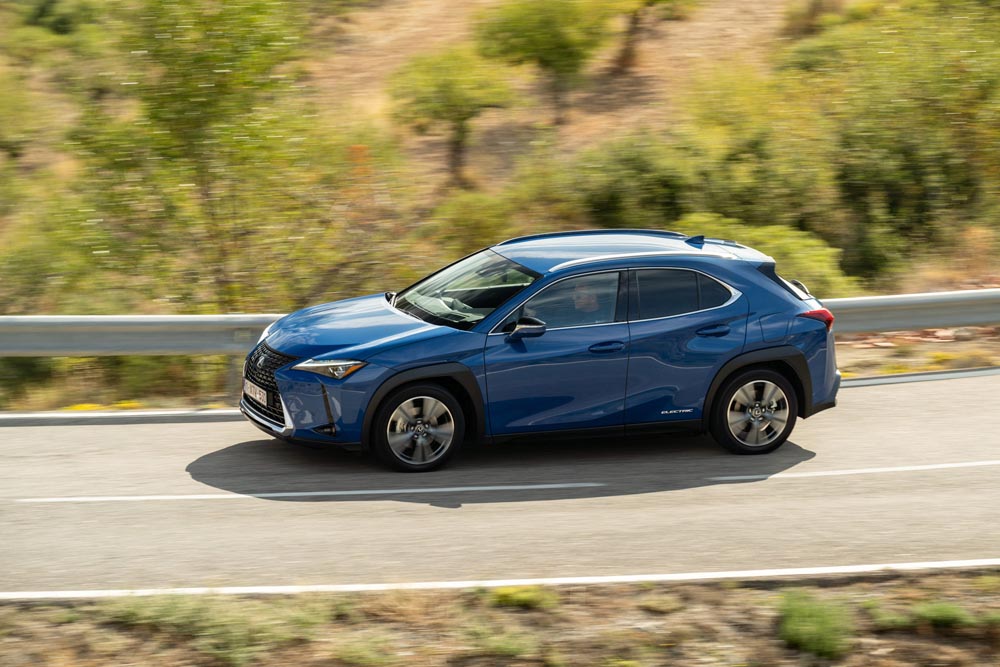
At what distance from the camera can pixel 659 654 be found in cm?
545

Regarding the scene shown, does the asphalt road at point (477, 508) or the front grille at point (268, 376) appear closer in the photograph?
the asphalt road at point (477, 508)

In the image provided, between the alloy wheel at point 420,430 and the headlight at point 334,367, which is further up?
the headlight at point 334,367

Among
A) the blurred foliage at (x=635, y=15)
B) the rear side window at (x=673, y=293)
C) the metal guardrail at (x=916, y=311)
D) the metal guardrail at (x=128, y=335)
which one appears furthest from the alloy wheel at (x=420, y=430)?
the blurred foliage at (x=635, y=15)

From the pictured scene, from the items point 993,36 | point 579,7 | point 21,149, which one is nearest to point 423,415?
point 993,36

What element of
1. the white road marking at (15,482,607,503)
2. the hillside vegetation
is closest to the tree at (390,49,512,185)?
the hillside vegetation

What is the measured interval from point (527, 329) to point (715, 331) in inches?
56.3

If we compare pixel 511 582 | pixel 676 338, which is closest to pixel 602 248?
pixel 676 338

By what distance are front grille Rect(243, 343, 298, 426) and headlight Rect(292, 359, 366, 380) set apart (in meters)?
0.17

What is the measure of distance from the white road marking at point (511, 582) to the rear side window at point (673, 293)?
2.41 metres

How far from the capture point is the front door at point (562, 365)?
782 cm

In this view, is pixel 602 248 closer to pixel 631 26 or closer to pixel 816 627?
pixel 816 627

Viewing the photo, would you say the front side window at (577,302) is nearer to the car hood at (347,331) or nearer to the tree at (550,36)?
the car hood at (347,331)

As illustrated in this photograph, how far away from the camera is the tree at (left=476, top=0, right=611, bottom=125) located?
26.2 m

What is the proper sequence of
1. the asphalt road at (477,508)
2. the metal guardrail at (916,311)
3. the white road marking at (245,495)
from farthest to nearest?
the metal guardrail at (916,311), the white road marking at (245,495), the asphalt road at (477,508)
